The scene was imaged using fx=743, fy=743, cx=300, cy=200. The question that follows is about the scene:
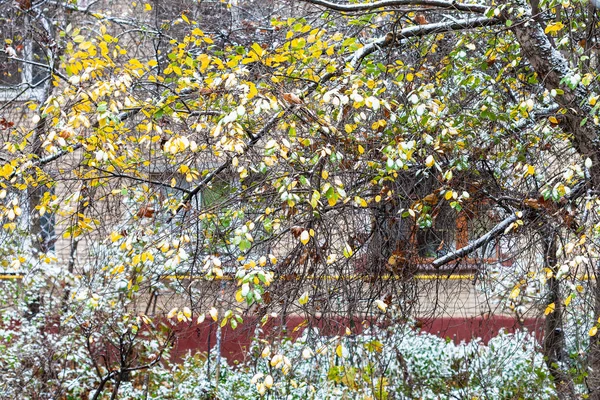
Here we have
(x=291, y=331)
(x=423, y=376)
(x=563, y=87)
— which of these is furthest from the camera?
(x=423, y=376)

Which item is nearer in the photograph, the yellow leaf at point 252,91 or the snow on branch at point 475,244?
the yellow leaf at point 252,91

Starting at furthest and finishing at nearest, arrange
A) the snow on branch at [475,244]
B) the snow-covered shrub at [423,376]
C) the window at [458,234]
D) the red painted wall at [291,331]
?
the snow-covered shrub at [423,376] < the red painted wall at [291,331] < the window at [458,234] < the snow on branch at [475,244]

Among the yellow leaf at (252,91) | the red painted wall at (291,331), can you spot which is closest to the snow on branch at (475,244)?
the red painted wall at (291,331)

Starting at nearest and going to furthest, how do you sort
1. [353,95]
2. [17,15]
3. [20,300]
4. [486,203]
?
[353,95], [486,203], [20,300], [17,15]

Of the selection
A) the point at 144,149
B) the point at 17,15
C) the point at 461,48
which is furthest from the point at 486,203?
the point at 17,15

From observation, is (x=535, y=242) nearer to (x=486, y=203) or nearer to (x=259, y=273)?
(x=486, y=203)

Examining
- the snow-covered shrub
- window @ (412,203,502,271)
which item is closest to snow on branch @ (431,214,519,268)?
window @ (412,203,502,271)

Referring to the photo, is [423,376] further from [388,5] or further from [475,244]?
[388,5]

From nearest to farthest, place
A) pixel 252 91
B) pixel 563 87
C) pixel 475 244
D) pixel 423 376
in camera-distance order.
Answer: pixel 252 91
pixel 563 87
pixel 475 244
pixel 423 376

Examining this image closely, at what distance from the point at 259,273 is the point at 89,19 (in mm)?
7498

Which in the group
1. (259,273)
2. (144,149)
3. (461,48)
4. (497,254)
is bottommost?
(259,273)

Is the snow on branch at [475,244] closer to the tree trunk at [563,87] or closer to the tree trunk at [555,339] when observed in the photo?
the tree trunk at [555,339]

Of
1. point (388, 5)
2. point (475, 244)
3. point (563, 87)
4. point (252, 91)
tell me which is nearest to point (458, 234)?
point (475, 244)

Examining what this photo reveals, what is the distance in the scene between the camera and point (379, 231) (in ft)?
18.1
